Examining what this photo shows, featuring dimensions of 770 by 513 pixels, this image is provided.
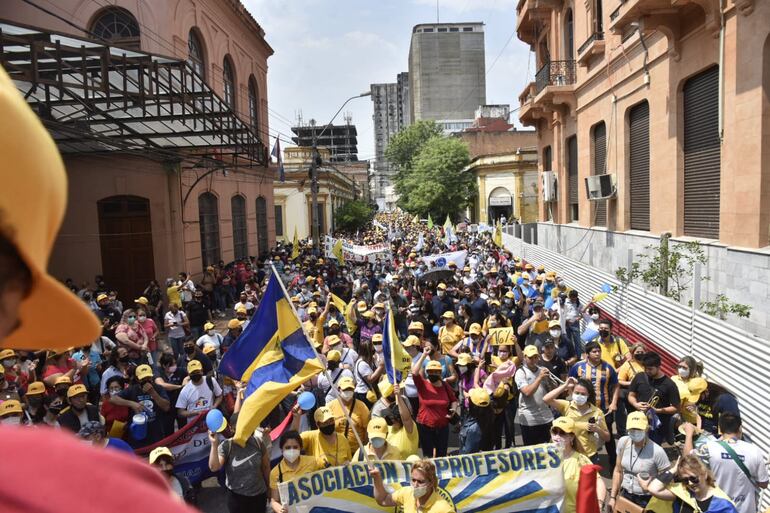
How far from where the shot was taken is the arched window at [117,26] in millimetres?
18188

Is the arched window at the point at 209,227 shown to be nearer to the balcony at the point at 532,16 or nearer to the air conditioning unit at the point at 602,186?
the air conditioning unit at the point at 602,186

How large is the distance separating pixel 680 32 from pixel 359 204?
116 feet

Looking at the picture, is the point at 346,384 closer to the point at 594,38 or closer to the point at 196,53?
the point at 594,38

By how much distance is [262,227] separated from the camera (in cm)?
3055

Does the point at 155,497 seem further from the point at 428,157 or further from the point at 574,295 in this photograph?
the point at 428,157

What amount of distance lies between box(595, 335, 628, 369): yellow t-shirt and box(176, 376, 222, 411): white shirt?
535 centimetres

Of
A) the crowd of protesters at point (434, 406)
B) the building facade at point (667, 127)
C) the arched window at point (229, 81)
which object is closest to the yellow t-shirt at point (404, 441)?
the crowd of protesters at point (434, 406)

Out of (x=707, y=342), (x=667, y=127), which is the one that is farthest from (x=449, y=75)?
(x=707, y=342)

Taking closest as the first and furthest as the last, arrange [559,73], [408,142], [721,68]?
1. [721,68]
2. [559,73]
3. [408,142]

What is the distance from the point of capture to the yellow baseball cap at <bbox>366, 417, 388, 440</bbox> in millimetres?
5716

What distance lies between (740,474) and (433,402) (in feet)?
10.0

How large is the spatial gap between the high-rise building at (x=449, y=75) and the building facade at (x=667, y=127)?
7627 cm

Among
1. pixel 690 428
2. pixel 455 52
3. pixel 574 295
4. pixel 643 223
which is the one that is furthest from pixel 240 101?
pixel 455 52

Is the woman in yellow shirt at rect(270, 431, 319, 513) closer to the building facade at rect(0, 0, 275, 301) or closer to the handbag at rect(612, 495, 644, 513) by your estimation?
the handbag at rect(612, 495, 644, 513)
